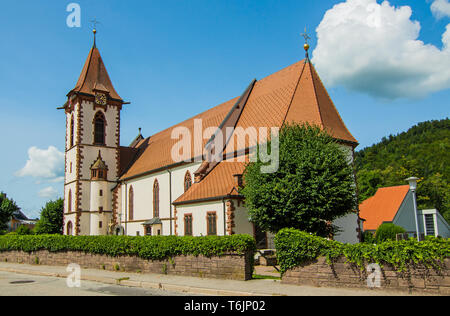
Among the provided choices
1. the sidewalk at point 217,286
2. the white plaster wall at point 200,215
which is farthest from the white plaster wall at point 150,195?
the sidewalk at point 217,286

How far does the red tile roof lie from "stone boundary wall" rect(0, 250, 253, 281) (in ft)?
93.4

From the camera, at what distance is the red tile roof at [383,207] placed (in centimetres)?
3806

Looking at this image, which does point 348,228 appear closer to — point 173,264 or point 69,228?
point 173,264

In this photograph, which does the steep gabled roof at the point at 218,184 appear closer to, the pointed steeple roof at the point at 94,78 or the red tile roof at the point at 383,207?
the red tile roof at the point at 383,207

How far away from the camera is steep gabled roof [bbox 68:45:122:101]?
40781 mm

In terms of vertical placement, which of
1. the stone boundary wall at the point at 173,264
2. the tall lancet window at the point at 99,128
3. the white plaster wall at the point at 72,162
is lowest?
the stone boundary wall at the point at 173,264

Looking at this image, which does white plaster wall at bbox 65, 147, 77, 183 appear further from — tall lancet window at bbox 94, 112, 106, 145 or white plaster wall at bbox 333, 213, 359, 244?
white plaster wall at bbox 333, 213, 359, 244

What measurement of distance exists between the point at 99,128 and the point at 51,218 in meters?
16.7

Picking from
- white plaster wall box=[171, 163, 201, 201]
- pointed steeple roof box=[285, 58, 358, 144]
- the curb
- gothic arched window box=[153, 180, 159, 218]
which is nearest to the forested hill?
pointed steeple roof box=[285, 58, 358, 144]

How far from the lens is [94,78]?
4184 centimetres

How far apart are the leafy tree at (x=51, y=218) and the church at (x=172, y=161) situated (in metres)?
9.49

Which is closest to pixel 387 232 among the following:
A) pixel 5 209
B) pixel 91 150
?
pixel 91 150
